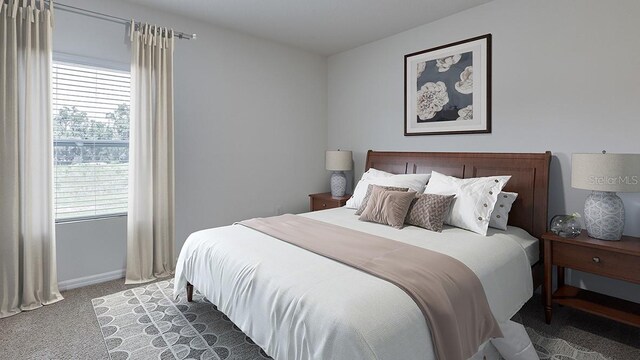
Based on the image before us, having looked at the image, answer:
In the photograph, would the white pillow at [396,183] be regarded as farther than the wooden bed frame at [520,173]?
Yes

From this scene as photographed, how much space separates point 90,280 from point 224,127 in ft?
6.51

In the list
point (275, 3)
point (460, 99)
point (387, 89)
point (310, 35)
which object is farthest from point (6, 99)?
point (460, 99)

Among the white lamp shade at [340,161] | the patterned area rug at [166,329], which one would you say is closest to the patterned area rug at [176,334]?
the patterned area rug at [166,329]

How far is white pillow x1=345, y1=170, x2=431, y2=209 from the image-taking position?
10.4ft

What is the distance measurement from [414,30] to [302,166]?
7.10 ft

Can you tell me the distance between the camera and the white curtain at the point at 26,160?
2.49m

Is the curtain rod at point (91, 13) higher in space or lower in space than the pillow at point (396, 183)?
higher

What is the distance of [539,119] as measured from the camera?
282 centimetres

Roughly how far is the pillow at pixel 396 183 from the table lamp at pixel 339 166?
75cm

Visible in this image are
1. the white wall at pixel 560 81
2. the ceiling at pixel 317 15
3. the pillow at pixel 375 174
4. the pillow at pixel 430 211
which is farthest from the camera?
the pillow at pixel 375 174

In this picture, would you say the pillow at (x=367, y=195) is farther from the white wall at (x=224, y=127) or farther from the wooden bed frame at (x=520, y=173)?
the white wall at (x=224, y=127)

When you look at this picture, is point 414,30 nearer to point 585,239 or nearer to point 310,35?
point 310,35

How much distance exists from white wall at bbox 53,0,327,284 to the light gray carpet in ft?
1.78

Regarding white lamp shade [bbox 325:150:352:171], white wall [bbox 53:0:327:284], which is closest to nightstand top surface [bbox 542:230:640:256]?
white lamp shade [bbox 325:150:352:171]
